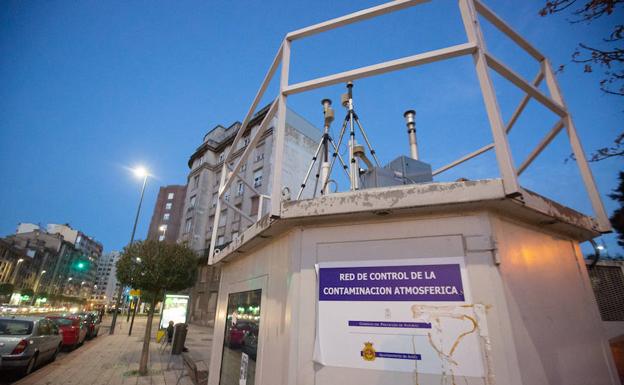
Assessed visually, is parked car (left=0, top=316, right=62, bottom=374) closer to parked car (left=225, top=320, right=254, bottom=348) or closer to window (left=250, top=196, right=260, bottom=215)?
parked car (left=225, top=320, right=254, bottom=348)

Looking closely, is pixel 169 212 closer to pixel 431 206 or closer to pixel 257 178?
pixel 257 178

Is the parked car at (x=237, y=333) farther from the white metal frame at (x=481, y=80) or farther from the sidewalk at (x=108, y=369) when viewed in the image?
the sidewalk at (x=108, y=369)

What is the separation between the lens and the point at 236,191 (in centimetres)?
2858

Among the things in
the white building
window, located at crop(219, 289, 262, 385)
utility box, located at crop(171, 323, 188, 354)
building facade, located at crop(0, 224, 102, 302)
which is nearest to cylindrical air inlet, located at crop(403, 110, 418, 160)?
window, located at crop(219, 289, 262, 385)

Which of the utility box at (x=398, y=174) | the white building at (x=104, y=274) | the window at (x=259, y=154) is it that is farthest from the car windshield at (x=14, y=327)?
the white building at (x=104, y=274)

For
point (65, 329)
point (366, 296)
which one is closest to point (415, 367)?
point (366, 296)

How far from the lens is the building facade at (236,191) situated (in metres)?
26.3

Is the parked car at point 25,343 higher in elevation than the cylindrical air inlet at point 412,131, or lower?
lower

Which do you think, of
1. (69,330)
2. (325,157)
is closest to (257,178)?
(69,330)

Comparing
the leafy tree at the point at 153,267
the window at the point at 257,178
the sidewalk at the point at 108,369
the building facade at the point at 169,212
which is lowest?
the sidewalk at the point at 108,369

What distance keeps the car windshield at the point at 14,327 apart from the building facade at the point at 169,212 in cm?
4885

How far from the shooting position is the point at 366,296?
2.31 m

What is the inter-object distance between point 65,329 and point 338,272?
15965 mm

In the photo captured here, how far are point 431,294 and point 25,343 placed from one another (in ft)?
36.7
